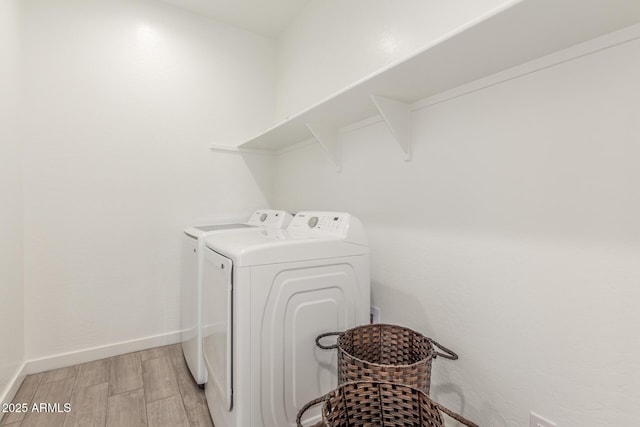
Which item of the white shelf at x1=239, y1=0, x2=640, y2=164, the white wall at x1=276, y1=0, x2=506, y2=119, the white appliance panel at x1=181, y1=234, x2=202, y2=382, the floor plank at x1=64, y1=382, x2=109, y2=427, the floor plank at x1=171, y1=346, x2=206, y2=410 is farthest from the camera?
the white appliance panel at x1=181, y1=234, x2=202, y2=382

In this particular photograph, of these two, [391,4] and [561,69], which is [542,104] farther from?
[391,4]

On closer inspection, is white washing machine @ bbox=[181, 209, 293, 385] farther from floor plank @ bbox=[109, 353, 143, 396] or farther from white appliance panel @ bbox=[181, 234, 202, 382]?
floor plank @ bbox=[109, 353, 143, 396]

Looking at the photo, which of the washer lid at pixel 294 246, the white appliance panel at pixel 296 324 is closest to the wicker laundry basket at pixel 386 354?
the white appliance panel at pixel 296 324

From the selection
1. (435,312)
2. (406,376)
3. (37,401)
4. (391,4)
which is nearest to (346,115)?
A: (391,4)

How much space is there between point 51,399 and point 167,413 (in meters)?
0.69

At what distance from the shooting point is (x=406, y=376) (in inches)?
38.8

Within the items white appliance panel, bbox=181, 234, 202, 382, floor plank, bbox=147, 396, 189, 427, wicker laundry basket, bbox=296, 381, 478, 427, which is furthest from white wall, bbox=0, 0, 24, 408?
wicker laundry basket, bbox=296, 381, 478, 427

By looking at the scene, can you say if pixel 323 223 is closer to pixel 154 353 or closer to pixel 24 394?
pixel 154 353

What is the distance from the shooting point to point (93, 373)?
1.83 m

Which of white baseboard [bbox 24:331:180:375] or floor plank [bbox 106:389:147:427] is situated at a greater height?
white baseboard [bbox 24:331:180:375]

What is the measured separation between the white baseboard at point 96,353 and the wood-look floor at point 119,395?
0.04m

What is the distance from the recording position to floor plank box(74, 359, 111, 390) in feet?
5.64

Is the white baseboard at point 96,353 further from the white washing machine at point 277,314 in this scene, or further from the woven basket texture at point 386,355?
the woven basket texture at point 386,355

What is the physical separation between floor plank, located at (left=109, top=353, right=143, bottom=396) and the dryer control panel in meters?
1.32
